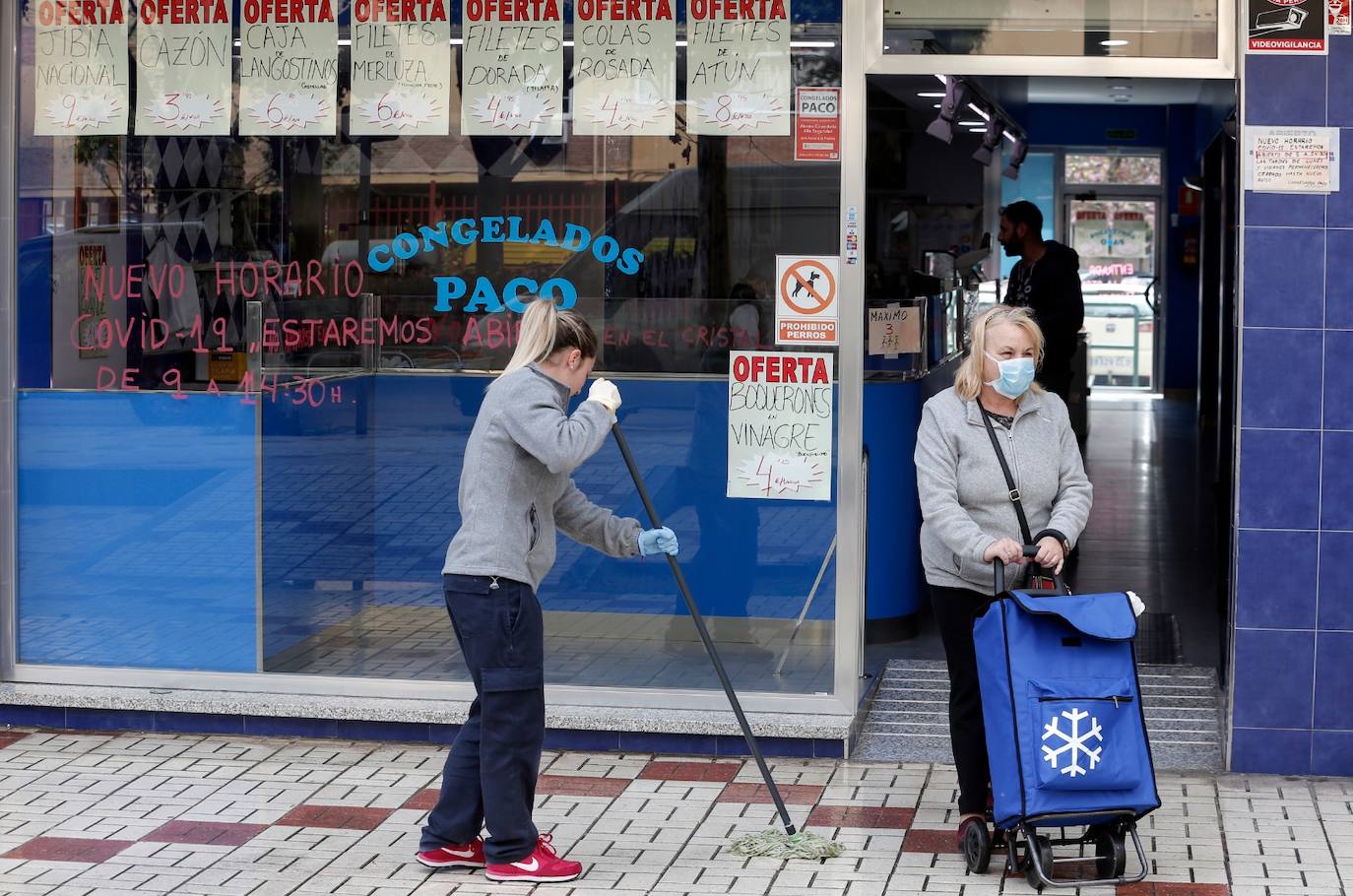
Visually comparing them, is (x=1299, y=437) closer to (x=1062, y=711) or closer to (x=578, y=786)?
(x=1062, y=711)

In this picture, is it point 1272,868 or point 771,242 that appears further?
point 771,242

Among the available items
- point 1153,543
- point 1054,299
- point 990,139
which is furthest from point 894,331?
point 990,139

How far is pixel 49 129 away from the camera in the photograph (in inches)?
249

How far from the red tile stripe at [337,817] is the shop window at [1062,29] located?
3008 millimetres

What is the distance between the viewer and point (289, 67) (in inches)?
243

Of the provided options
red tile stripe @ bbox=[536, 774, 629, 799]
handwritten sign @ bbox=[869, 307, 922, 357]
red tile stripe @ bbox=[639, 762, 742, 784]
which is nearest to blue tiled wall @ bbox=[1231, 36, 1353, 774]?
Result: red tile stripe @ bbox=[639, 762, 742, 784]

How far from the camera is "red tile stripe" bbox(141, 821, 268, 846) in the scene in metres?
5.05

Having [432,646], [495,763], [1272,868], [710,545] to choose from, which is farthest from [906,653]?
[495,763]

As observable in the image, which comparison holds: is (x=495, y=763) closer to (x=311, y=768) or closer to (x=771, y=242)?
(x=311, y=768)

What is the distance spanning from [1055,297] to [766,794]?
4028 millimetres

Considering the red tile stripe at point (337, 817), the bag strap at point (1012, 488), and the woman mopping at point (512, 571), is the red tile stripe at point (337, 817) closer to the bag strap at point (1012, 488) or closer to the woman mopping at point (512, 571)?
the woman mopping at point (512, 571)

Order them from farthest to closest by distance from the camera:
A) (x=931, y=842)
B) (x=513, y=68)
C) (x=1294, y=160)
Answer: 1. (x=513, y=68)
2. (x=1294, y=160)
3. (x=931, y=842)

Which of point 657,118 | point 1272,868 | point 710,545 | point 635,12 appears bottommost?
point 1272,868

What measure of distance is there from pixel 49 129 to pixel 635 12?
2177mm
